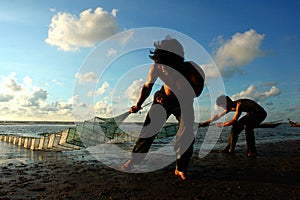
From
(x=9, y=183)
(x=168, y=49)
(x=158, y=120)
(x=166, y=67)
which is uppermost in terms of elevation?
(x=168, y=49)

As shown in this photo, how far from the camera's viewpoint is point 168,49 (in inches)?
263

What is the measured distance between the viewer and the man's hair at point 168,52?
6.70 m

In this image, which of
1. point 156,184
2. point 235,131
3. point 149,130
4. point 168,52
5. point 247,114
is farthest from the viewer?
point 235,131

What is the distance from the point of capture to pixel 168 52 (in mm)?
6699

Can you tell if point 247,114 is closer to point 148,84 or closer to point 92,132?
point 148,84

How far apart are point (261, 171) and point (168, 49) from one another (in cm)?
394

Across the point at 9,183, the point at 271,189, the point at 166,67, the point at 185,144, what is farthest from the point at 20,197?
the point at 271,189

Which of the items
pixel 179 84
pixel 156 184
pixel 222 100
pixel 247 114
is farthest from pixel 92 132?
pixel 156 184

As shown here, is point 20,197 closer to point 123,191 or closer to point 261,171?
point 123,191

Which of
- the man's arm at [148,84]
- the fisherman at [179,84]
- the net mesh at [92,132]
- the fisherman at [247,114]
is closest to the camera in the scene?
the fisherman at [179,84]

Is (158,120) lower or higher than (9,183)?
higher

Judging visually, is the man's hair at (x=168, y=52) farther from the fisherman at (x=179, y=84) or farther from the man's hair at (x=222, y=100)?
the man's hair at (x=222, y=100)

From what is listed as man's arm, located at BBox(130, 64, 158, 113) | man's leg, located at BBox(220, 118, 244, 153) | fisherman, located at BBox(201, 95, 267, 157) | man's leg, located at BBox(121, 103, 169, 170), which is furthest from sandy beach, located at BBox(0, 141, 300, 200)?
man's leg, located at BBox(220, 118, 244, 153)

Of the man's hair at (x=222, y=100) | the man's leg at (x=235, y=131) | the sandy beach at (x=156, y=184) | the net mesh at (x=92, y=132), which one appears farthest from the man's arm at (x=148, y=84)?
the net mesh at (x=92, y=132)
